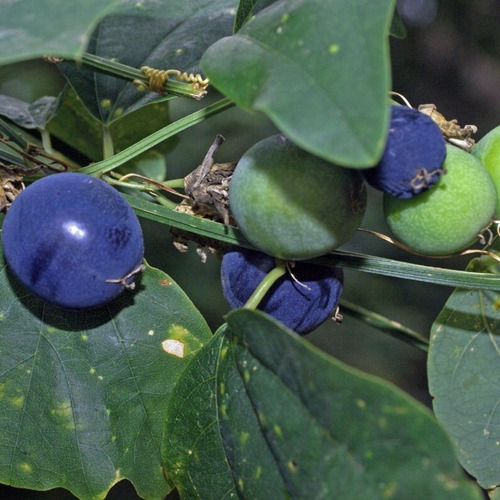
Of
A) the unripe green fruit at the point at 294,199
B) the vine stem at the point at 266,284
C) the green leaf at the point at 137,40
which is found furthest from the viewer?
the green leaf at the point at 137,40

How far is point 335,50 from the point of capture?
771 mm

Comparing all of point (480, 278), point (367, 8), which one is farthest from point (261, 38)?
point (480, 278)

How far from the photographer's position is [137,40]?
57.5 inches

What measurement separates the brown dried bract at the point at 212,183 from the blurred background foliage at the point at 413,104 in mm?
1032

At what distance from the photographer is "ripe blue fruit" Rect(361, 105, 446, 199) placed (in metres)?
0.98

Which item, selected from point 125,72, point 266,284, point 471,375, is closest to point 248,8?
point 125,72

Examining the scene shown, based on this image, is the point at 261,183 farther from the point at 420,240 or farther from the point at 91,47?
the point at 91,47

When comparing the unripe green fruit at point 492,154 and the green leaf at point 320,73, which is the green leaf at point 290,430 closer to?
the green leaf at point 320,73

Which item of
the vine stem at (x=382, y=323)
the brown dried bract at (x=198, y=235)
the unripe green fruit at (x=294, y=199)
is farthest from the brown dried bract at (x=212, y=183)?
the vine stem at (x=382, y=323)

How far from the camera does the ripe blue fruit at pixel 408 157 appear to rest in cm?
98

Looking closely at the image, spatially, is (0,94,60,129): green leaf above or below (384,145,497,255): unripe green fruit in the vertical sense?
below

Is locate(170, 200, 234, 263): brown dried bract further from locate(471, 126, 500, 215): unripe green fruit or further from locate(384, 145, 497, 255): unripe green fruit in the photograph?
locate(471, 126, 500, 215): unripe green fruit

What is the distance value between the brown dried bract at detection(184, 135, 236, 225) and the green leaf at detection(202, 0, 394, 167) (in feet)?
0.91

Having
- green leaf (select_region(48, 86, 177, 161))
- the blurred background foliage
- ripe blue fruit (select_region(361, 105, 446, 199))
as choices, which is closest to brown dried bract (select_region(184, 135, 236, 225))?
ripe blue fruit (select_region(361, 105, 446, 199))
